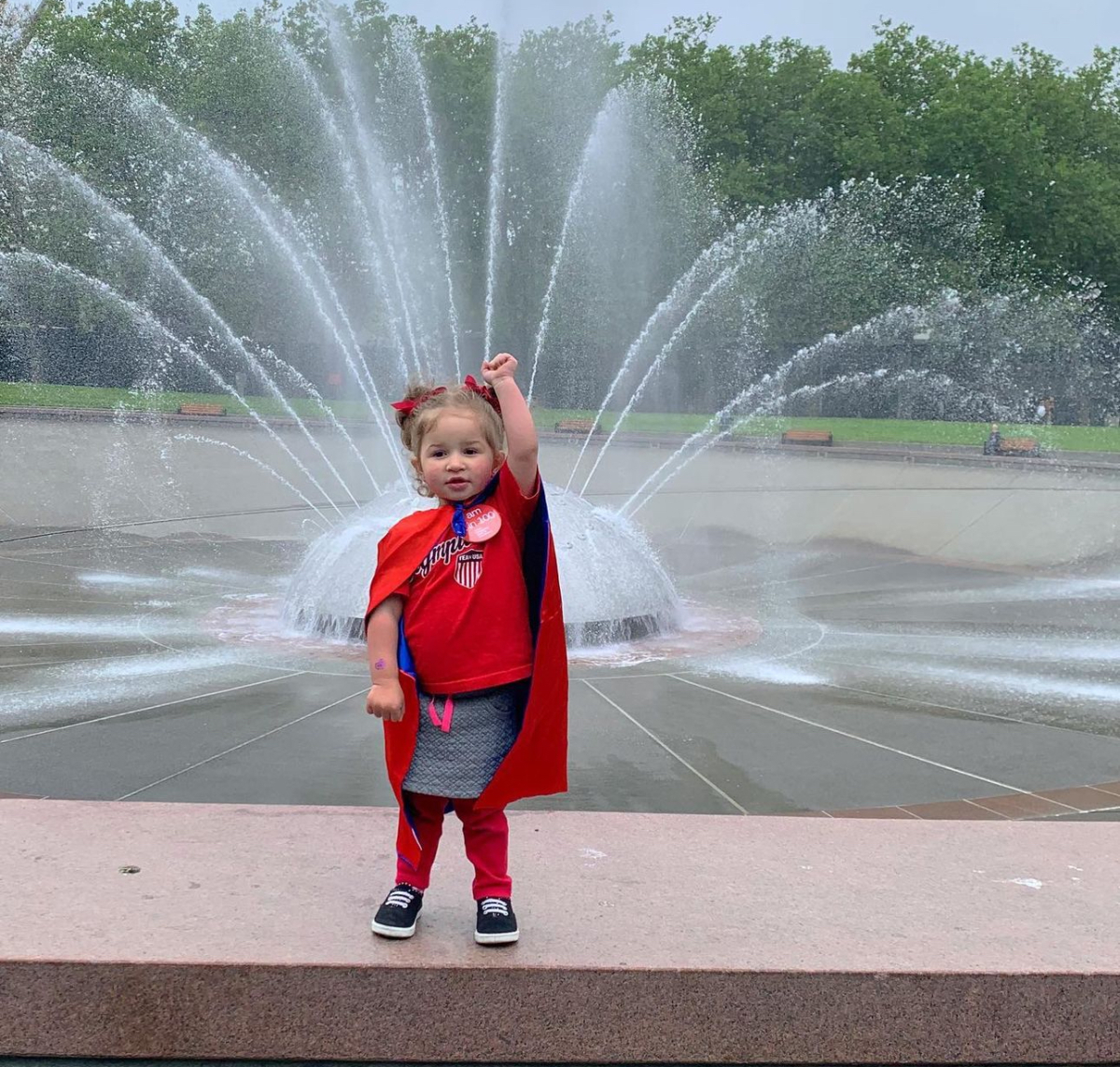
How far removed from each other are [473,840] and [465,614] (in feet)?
1.78

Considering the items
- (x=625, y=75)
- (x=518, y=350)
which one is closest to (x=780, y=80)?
(x=625, y=75)

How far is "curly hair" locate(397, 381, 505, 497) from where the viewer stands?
306 cm

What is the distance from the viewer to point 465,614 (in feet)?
9.94

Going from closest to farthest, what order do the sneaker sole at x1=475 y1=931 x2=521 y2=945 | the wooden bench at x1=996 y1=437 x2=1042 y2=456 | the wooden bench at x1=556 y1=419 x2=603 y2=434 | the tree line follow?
the sneaker sole at x1=475 y1=931 x2=521 y2=945
the wooden bench at x1=996 y1=437 x2=1042 y2=456
the wooden bench at x1=556 y1=419 x2=603 y2=434
the tree line

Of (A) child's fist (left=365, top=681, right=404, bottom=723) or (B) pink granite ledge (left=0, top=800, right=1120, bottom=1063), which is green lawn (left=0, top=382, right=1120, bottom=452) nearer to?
(B) pink granite ledge (left=0, top=800, right=1120, bottom=1063)

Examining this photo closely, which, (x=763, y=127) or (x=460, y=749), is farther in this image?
(x=763, y=127)

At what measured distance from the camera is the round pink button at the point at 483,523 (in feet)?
10.00

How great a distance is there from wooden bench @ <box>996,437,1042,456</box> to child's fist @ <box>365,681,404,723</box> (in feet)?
79.4

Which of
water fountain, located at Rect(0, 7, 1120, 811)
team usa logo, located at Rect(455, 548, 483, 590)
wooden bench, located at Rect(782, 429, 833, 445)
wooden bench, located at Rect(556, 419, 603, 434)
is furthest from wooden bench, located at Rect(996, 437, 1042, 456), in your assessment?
team usa logo, located at Rect(455, 548, 483, 590)

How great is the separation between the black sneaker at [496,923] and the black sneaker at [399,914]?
15cm

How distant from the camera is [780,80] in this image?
42.9 metres

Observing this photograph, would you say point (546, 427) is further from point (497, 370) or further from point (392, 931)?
point (392, 931)

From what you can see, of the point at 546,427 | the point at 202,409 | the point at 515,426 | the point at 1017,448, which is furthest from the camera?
the point at 546,427

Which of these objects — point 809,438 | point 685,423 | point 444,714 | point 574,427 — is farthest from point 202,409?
point 444,714
